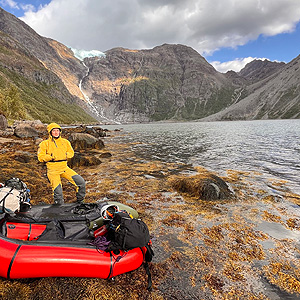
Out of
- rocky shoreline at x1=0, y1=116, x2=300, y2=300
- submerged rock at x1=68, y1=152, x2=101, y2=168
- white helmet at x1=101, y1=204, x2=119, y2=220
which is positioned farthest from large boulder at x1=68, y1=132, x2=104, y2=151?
white helmet at x1=101, y1=204, x2=119, y2=220

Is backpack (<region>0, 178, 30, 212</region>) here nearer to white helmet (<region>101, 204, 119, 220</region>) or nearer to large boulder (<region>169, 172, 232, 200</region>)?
white helmet (<region>101, 204, 119, 220</region>)

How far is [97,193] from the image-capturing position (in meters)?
10.3

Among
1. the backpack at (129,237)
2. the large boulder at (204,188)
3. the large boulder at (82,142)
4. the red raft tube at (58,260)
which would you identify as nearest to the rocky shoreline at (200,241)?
the large boulder at (204,188)

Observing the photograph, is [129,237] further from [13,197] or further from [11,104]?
[11,104]

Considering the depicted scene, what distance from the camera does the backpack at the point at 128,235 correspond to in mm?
4434

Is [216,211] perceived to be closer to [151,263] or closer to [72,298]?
[151,263]

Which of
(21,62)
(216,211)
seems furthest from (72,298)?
(21,62)

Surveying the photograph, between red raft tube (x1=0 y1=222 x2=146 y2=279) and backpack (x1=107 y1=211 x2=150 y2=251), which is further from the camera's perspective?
backpack (x1=107 y1=211 x2=150 y2=251)

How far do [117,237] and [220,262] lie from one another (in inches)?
116

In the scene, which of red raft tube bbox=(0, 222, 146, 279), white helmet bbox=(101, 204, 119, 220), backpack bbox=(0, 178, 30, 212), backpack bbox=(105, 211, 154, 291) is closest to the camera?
red raft tube bbox=(0, 222, 146, 279)

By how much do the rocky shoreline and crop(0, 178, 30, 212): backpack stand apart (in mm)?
1951

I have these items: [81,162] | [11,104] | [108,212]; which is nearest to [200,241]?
[108,212]

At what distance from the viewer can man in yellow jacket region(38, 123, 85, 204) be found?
7.20 meters

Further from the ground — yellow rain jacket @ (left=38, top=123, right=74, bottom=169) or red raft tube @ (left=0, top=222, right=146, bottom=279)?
yellow rain jacket @ (left=38, top=123, right=74, bottom=169)
